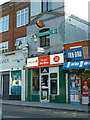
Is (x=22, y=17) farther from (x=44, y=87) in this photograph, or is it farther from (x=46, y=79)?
(x=44, y=87)

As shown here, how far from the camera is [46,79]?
65.7ft

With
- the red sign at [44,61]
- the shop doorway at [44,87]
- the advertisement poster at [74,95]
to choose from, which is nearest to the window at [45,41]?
the red sign at [44,61]

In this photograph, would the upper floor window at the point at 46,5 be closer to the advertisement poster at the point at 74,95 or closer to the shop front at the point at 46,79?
the shop front at the point at 46,79

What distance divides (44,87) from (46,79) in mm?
782

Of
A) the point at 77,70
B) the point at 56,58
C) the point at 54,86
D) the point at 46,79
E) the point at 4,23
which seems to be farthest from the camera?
the point at 4,23

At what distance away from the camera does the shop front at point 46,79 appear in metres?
18.6

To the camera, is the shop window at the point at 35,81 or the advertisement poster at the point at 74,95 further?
the shop window at the point at 35,81

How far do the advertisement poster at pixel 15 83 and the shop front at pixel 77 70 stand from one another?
6.35 meters

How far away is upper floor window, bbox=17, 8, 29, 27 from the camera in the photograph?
2374cm

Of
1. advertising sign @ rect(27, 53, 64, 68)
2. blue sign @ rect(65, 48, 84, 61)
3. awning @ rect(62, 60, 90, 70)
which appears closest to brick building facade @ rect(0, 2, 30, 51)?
advertising sign @ rect(27, 53, 64, 68)

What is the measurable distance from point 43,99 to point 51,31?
21.1ft

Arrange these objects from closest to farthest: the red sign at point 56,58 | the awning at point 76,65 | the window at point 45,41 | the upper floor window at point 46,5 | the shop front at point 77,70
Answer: the awning at point 76,65, the shop front at point 77,70, the red sign at point 56,58, the window at point 45,41, the upper floor window at point 46,5

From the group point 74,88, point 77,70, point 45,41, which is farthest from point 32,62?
point 77,70

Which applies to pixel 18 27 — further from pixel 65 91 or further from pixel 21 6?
pixel 65 91
